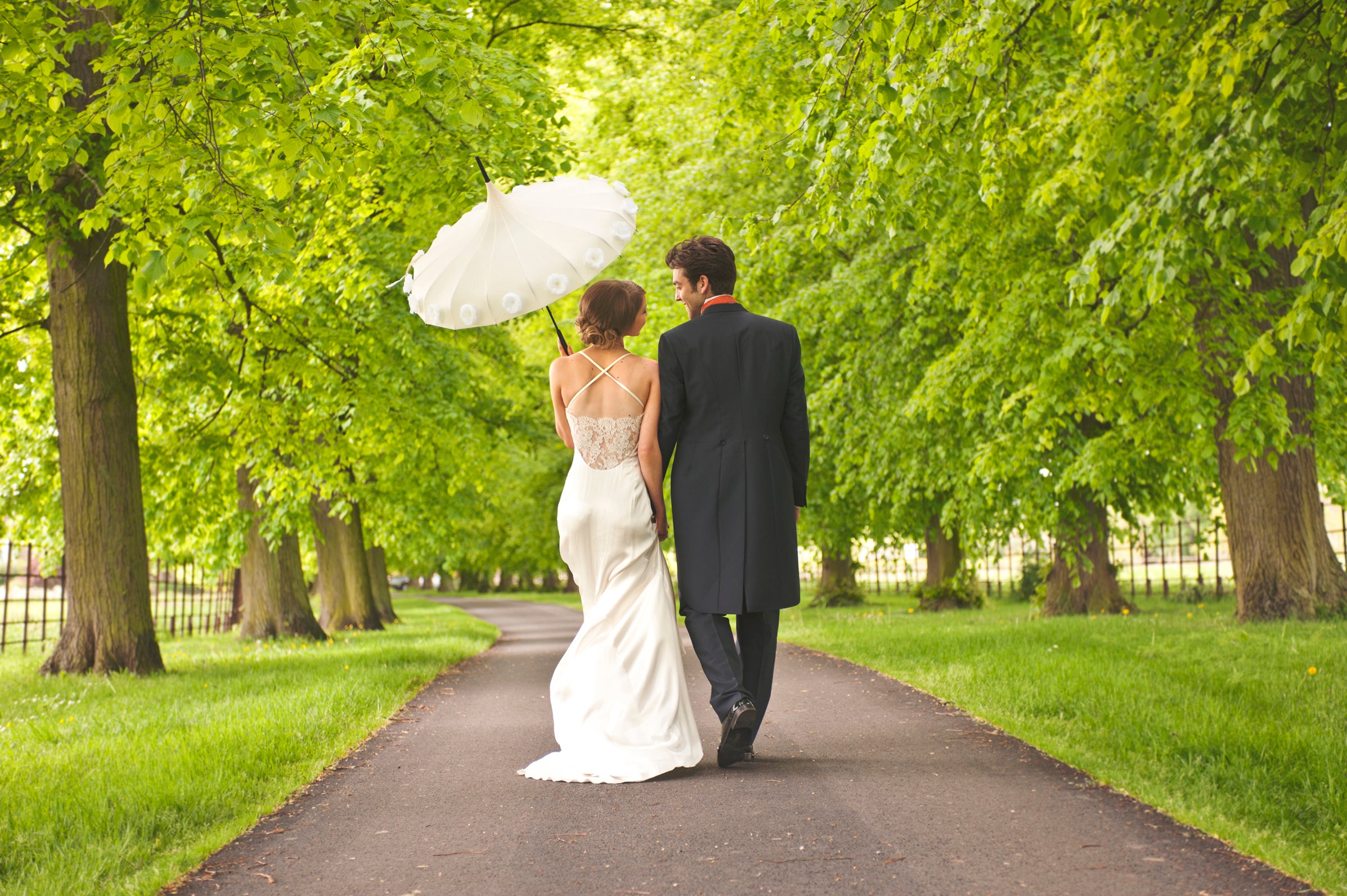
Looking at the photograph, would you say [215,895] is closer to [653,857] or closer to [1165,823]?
[653,857]

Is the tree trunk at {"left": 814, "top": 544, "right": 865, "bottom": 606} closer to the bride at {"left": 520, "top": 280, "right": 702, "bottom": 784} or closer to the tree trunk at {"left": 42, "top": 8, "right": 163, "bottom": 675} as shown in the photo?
the tree trunk at {"left": 42, "top": 8, "right": 163, "bottom": 675}

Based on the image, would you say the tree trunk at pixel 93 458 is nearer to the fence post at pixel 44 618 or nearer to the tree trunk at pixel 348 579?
the fence post at pixel 44 618

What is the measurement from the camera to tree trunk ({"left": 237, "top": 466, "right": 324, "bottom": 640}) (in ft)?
57.1

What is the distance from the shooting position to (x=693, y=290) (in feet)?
17.5

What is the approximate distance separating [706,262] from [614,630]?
1805 mm

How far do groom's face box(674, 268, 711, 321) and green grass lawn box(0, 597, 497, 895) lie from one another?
115 inches

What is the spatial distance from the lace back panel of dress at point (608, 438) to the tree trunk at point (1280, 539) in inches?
390

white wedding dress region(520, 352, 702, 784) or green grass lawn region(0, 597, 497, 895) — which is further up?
white wedding dress region(520, 352, 702, 784)

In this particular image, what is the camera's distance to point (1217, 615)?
48.9 ft

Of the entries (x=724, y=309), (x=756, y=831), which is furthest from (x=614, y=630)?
(x=724, y=309)

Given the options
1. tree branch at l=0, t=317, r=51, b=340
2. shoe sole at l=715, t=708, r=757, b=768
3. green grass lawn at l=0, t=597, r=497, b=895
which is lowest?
green grass lawn at l=0, t=597, r=497, b=895

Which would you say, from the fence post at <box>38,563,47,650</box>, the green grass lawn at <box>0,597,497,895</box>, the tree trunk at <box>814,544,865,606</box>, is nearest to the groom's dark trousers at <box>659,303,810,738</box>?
the green grass lawn at <box>0,597,497,895</box>

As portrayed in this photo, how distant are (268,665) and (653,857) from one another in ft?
30.0

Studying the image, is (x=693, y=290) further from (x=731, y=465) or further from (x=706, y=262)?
(x=731, y=465)
